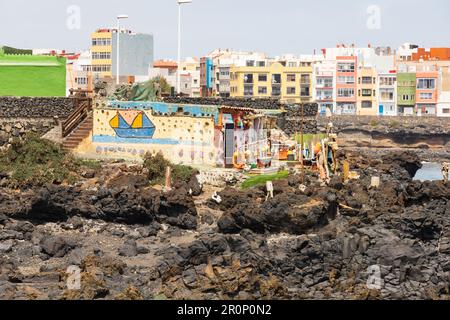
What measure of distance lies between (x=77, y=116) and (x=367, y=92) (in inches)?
3271

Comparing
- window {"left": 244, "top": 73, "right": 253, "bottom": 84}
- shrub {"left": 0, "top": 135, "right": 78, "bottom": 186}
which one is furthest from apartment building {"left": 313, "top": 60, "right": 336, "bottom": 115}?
shrub {"left": 0, "top": 135, "right": 78, "bottom": 186}

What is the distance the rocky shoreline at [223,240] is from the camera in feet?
108

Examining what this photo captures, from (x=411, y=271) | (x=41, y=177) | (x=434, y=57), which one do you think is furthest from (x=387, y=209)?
(x=434, y=57)

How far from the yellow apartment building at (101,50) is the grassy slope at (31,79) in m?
59.4

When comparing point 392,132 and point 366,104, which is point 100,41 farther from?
point 366,104

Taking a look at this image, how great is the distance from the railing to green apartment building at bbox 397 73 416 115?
84.2 metres

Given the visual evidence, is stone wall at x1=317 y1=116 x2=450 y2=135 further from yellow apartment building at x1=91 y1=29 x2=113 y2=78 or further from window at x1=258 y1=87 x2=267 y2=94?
yellow apartment building at x1=91 y1=29 x2=113 y2=78

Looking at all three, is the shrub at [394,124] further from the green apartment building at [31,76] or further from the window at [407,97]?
the green apartment building at [31,76]

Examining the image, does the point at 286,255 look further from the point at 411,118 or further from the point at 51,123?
the point at 411,118

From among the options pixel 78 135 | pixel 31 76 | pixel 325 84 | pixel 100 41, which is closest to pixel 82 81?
pixel 100 41

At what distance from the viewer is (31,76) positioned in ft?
173

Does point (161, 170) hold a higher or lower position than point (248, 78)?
lower

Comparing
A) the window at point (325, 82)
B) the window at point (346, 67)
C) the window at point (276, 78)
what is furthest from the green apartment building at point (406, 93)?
the window at point (276, 78)

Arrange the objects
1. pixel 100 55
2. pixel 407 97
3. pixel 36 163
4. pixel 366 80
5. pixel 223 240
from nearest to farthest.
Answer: pixel 223 240 → pixel 36 163 → pixel 100 55 → pixel 366 80 → pixel 407 97
